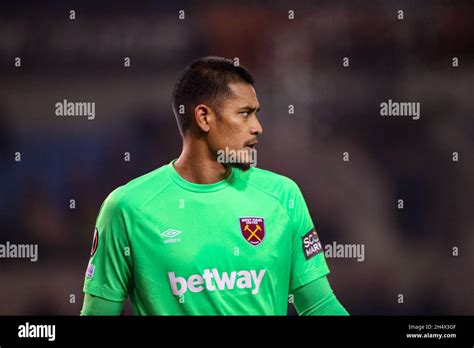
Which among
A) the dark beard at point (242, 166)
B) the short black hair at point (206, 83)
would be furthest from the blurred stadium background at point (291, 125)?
the dark beard at point (242, 166)

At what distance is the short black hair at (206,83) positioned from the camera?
3.60 meters

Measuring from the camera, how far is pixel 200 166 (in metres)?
3.58

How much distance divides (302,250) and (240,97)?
2.59ft

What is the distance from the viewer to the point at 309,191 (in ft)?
14.3

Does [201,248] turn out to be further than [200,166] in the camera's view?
No

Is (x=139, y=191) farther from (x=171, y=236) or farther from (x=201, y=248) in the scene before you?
(x=201, y=248)

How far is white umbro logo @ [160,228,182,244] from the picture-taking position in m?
3.45

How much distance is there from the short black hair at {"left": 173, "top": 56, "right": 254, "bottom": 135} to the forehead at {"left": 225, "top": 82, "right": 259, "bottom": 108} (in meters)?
0.02

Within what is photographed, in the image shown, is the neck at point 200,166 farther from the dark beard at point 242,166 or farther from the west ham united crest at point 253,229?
the west ham united crest at point 253,229

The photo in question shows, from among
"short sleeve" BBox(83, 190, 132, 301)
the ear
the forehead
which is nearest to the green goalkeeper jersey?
"short sleeve" BBox(83, 190, 132, 301)

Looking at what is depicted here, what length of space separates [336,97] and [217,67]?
1098 millimetres

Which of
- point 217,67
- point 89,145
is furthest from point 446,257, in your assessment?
point 89,145

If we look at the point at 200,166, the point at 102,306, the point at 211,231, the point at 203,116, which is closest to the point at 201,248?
the point at 211,231

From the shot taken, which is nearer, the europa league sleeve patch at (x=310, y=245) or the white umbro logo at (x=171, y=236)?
the white umbro logo at (x=171, y=236)
